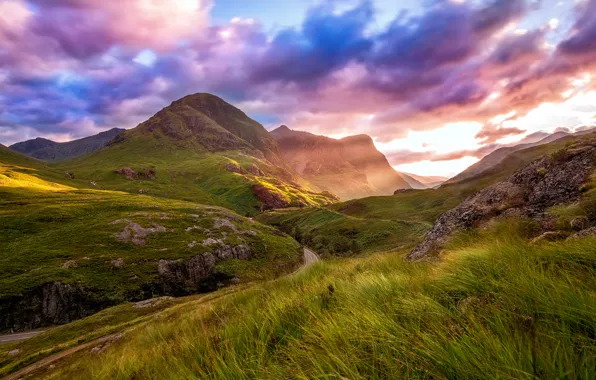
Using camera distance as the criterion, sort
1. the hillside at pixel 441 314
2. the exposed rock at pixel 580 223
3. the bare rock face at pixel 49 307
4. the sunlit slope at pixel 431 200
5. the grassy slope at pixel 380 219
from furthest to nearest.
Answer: the sunlit slope at pixel 431 200 → the grassy slope at pixel 380 219 → the bare rock face at pixel 49 307 → the exposed rock at pixel 580 223 → the hillside at pixel 441 314

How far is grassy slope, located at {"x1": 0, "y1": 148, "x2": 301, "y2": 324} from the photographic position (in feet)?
188

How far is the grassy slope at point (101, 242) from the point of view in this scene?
57.2m

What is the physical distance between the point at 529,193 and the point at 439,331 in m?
11.8

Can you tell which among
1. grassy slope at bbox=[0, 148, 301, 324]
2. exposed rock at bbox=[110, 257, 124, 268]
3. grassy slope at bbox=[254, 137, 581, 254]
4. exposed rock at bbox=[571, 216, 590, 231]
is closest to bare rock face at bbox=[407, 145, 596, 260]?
exposed rock at bbox=[571, 216, 590, 231]

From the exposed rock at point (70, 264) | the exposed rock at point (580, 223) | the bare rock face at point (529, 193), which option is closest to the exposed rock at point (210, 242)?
the exposed rock at point (70, 264)

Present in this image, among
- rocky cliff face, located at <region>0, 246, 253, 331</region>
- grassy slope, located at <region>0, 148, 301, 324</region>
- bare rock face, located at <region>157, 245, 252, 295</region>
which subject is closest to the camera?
rocky cliff face, located at <region>0, 246, 253, 331</region>

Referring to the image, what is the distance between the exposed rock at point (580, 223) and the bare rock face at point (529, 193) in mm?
2641

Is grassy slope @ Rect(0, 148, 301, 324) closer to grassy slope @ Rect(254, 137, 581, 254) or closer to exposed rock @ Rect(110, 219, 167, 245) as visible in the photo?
exposed rock @ Rect(110, 219, 167, 245)

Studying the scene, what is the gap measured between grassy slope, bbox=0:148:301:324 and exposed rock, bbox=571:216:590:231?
3576 cm

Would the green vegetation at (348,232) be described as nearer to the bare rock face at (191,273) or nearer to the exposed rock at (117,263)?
the bare rock face at (191,273)

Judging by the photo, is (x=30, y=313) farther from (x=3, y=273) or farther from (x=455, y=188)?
(x=455, y=188)

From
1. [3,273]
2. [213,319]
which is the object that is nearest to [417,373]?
[213,319]

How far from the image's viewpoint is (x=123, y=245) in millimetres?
72125

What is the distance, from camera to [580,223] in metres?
5.77
